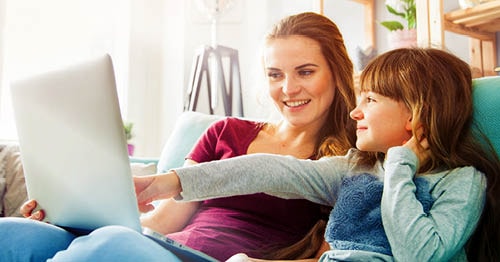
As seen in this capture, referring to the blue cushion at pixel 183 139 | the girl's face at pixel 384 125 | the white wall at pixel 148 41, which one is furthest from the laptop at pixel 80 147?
the white wall at pixel 148 41

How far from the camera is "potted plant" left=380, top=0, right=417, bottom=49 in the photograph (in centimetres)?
203

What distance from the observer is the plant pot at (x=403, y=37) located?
2.02m

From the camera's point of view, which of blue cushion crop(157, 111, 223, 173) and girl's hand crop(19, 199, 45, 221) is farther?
blue cushion crop(157, 111, 223, 173)

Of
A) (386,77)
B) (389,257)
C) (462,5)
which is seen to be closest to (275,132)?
(386,77)

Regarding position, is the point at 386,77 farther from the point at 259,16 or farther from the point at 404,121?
the point at 259,16

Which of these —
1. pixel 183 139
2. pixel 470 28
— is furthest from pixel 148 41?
pixel 470 28

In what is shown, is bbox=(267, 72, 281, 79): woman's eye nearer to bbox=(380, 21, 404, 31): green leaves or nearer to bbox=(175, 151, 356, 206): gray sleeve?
bbox=(175, 151, 356, 206): gray sleeve

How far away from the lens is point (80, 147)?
704 millimetres

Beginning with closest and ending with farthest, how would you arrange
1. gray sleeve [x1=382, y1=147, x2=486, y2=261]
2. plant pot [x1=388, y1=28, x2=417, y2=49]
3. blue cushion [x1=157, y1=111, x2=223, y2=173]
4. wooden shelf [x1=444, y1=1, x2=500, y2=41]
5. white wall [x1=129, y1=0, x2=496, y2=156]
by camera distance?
gray sleeve [x1=382, y1=147, x2=486, y2=261] < blue cushion [x1=157, y1=111, x2=223, y2=173] < wooden shelf [x1=444, y1=1, x2=500, y2=41] < plant pot [x1=388, y1=28, x2=417, y2=49] < white wall [x1=129, y1=0, x2=496, y2=156]

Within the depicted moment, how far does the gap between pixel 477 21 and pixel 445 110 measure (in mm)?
1161

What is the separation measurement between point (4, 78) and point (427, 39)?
2319mm

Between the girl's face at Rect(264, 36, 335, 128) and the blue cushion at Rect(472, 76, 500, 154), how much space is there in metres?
0.33

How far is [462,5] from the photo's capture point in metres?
1.86

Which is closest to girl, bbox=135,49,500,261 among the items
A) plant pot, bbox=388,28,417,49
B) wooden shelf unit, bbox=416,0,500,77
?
wooden shelf unit, bbox=416,0,500,77
